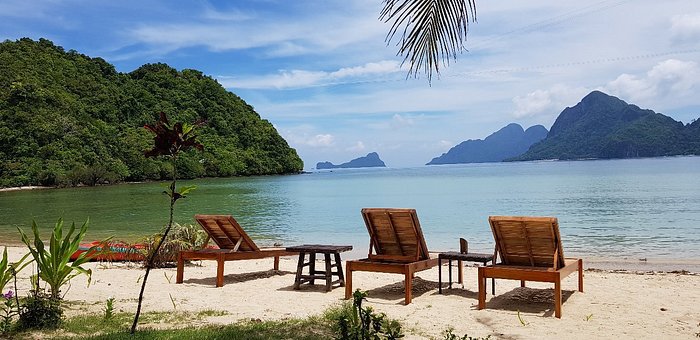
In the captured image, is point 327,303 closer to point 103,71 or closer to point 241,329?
point 241,329

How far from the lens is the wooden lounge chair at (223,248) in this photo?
8.39 m

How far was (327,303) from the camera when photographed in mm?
7043

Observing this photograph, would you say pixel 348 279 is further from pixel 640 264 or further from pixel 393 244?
pixel 640 264

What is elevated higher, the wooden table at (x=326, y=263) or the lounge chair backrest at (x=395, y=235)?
the lounge chair backrest at (x=395, y=235)

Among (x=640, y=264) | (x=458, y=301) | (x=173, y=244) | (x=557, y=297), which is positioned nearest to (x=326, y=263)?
(x=458, y=301)

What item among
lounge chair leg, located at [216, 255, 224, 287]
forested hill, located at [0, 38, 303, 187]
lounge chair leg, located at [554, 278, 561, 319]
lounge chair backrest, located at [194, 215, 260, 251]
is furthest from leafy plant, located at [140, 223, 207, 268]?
forested hill, located at [0, 38, 303, 187]

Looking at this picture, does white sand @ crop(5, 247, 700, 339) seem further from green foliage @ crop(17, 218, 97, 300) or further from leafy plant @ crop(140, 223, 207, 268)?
green foliage @ crop(17, 218, 97, 300)

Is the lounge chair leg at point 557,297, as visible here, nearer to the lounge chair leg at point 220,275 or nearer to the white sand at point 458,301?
the white sand at point 458,301

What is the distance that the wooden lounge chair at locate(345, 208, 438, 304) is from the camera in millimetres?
7059

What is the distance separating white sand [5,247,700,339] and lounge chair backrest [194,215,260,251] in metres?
0.54

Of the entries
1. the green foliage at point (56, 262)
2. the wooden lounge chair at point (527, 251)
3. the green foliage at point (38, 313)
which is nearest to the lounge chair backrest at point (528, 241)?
the wooden lounge chair at point (527, 251)

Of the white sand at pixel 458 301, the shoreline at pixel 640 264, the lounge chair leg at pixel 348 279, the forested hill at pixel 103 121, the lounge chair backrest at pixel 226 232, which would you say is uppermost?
the forested hill at pixel 103 121

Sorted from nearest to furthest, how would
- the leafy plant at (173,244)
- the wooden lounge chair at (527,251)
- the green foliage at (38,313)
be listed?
the green foliage at (38,313) < the wooden lounge chair at (527,251) < the leafy plant at (173,244)

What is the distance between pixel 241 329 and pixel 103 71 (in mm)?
105532
